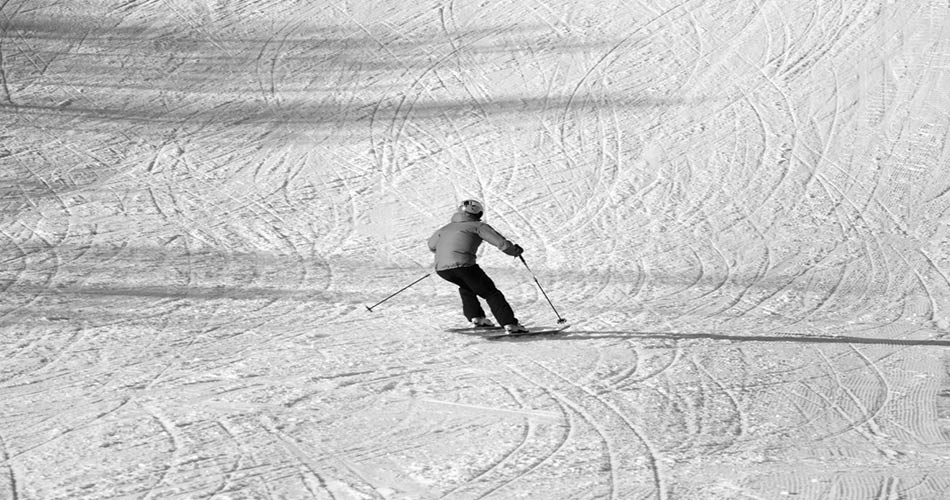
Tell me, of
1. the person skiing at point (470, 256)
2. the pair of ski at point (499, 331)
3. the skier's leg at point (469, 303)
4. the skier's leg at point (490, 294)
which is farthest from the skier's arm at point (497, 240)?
the pair of ski at point (499, 331)

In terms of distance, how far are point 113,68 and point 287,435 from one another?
12.0 meters

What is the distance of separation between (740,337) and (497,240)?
203 cm

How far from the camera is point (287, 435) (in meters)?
7.08

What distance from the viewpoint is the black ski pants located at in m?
9.73

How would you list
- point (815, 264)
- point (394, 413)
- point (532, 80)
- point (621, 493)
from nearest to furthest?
point (621, 493)
point (394, 413)
point (815, 264)
point (532, 80)

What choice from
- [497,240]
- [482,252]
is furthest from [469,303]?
[482,252]

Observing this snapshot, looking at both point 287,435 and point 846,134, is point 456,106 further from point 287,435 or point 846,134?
point 287,435

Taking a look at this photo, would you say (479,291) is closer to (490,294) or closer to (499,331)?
(490,294)

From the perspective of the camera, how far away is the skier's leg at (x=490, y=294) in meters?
9.72

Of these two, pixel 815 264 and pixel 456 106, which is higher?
pixel 456 106

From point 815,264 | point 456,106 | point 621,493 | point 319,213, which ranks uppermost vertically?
point 456,106

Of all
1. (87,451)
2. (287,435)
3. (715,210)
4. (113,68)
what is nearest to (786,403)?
(287,435)

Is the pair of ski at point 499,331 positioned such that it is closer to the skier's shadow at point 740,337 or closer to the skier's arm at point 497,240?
the skier's shadow at point 740,337

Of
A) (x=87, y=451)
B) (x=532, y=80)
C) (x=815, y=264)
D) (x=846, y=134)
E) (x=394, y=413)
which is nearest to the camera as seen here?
(x=87, y=451)
